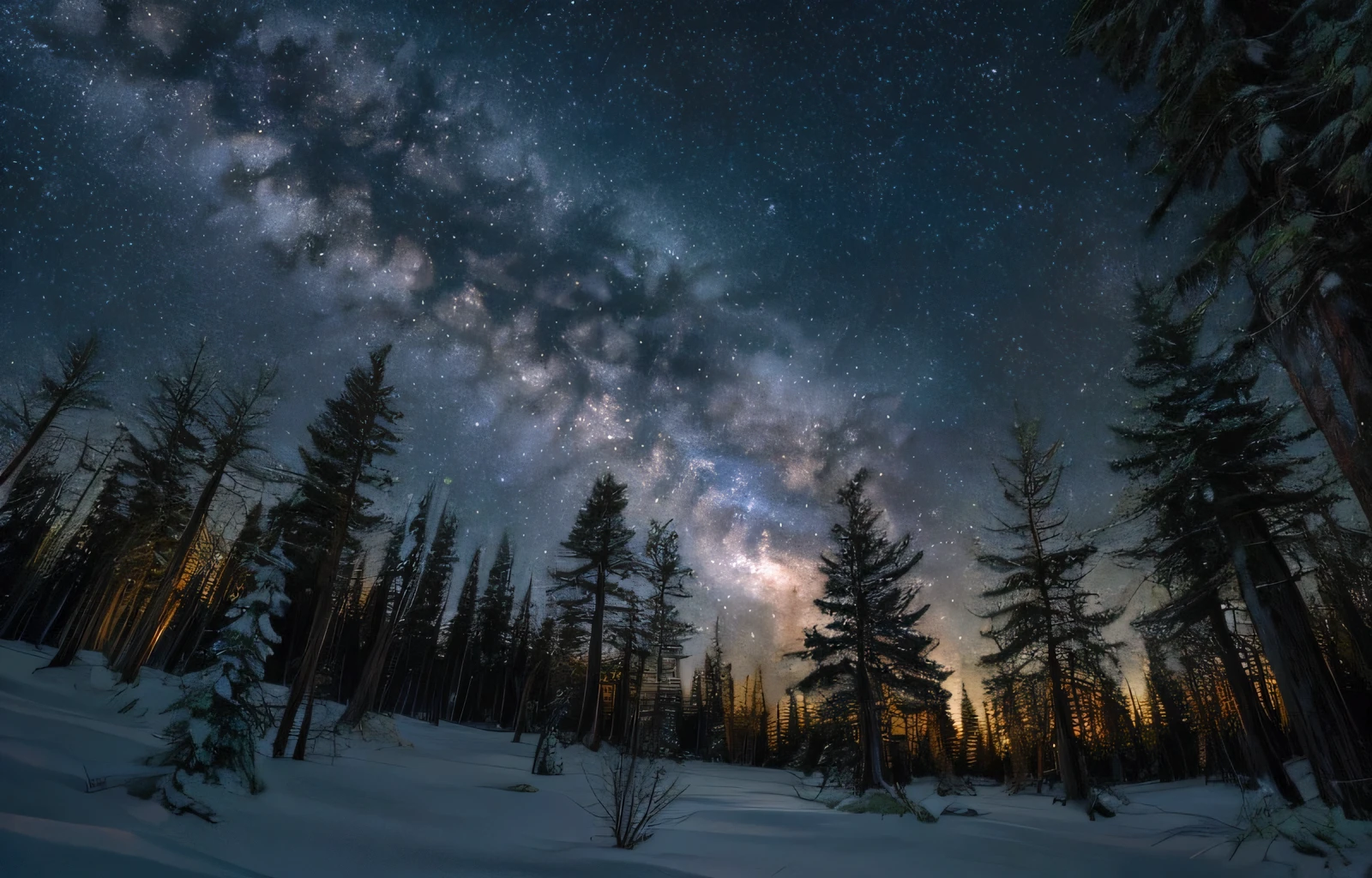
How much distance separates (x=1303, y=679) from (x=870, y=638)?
1197 centimetres

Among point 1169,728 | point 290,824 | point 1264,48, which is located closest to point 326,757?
point 290,824

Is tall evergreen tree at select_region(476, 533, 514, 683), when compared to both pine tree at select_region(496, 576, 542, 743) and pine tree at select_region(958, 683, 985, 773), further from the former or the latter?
pine tree at select_region(958, 683, 985, 773)

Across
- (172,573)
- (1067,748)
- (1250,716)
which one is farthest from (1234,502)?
(172,573)

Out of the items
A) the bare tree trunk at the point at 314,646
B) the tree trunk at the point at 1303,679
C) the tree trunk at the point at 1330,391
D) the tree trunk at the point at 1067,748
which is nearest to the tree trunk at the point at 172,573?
the bare tree trunk at the point at 314,646

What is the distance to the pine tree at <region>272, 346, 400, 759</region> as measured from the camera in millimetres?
13227

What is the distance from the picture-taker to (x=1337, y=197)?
213 inches

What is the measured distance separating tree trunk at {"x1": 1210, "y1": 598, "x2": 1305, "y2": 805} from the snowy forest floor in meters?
1.68

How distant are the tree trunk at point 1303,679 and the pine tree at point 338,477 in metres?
20.6

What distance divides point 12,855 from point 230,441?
21.5 m

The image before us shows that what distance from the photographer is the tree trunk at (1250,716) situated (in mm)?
13453

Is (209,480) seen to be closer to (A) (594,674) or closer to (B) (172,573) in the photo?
(B) (172,573)

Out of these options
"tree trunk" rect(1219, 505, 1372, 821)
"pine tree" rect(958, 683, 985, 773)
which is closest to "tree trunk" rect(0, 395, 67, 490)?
"tree trunk" rect(1219, 505, 1372, 821)

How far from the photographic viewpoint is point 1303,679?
9.34 metres

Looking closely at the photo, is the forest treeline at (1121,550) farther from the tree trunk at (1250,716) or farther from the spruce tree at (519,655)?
the spruce tree at (519,655)
